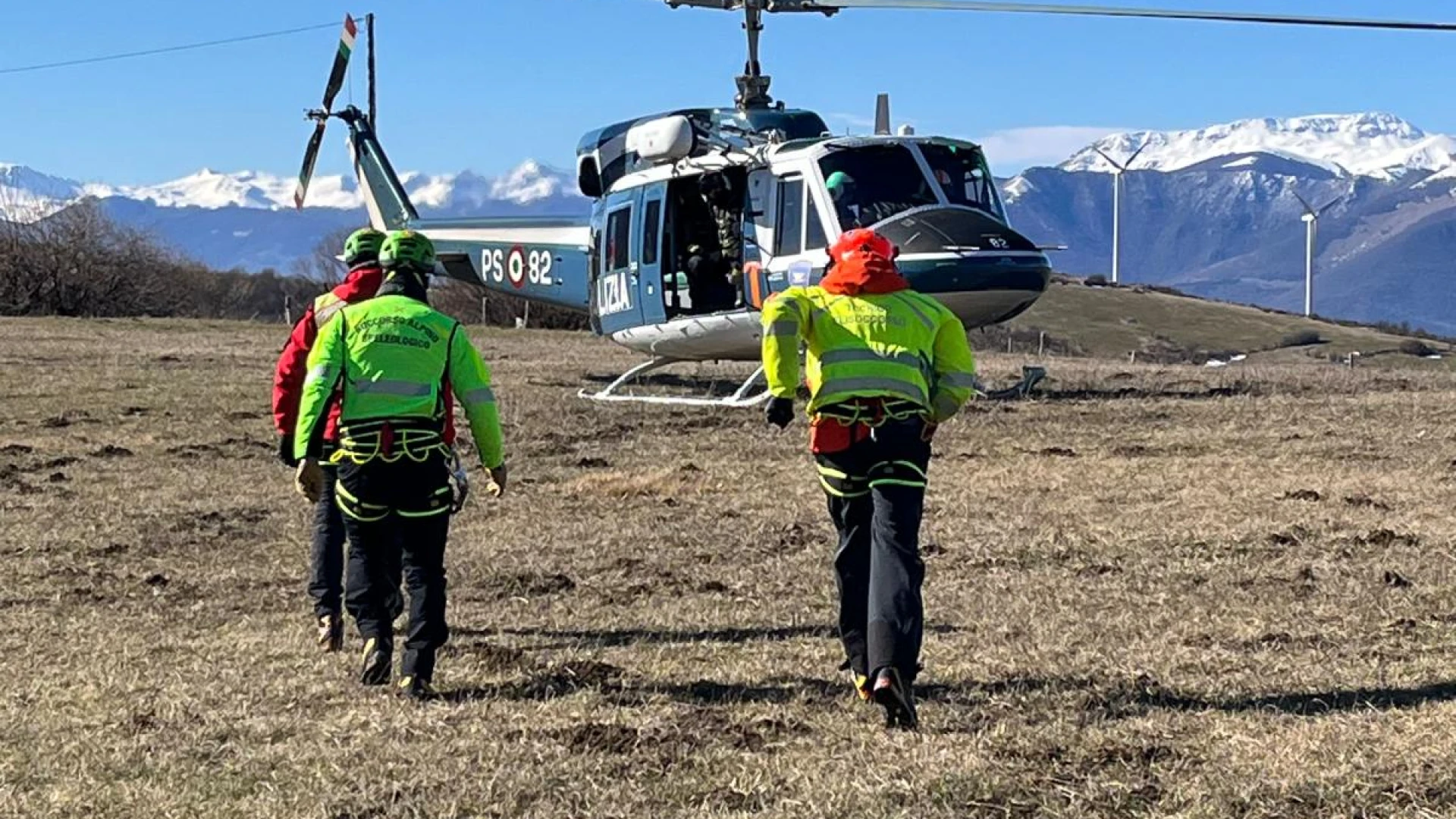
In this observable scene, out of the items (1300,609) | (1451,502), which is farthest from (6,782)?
(1451,502)

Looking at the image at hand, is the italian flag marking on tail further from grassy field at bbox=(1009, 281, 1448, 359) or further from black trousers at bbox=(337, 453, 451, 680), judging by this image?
grassy field at bbox=(1009, 281, 1448, 359)

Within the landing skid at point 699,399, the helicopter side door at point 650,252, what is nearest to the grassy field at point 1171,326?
the landing skid at point 699,399

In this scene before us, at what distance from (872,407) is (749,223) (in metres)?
11.3

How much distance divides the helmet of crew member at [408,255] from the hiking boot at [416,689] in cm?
167

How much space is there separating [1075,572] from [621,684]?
351 cm

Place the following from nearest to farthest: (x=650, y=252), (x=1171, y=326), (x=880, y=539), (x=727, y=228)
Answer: (x=880, y=539) → (x=727, y=228) → (x=650, y=252) → (x=1171, y=326)

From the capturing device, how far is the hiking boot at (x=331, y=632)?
8.13m

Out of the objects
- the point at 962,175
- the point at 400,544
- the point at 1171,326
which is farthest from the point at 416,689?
the point at 1171,326

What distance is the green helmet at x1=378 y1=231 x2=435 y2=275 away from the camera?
287 inches

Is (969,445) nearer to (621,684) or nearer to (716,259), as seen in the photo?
(716,259)

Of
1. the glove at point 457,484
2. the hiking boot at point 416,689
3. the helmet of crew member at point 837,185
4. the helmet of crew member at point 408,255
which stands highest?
the helmet of crew member at point 837,185

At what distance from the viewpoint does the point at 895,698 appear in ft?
20.7

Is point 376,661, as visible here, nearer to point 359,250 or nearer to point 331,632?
point 331,632

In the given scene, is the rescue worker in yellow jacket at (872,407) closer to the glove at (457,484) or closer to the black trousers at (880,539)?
the black trousers at (880,539)
